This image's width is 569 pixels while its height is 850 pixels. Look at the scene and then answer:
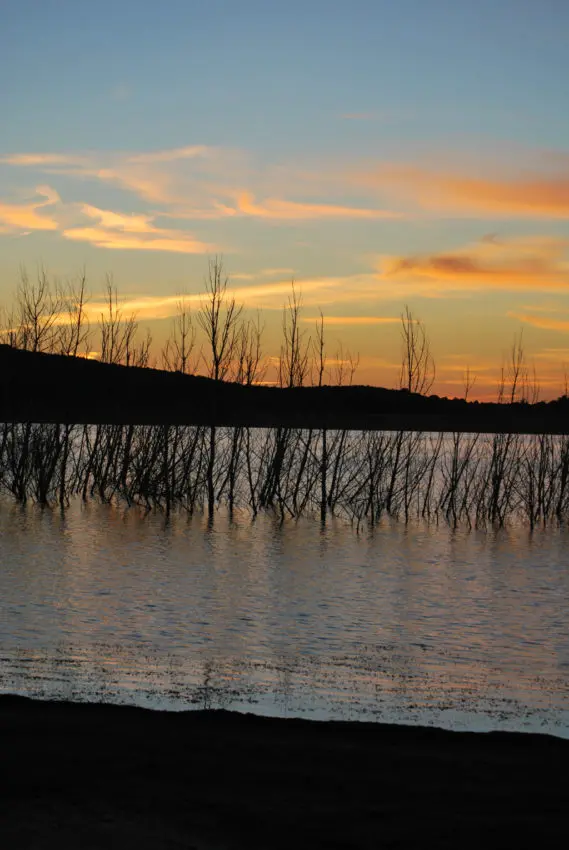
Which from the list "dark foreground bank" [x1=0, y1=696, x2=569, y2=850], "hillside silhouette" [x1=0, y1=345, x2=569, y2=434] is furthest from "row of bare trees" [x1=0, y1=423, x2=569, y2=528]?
"dark foreground bank" [x1=0, y1=696, x2=569, y2=850]

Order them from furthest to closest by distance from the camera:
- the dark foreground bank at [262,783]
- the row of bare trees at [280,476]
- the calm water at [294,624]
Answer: the row of bare trees at [280,476] < the calm water at [294,624] < the dark foreground bank at [262,783]

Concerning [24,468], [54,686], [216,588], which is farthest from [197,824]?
[24,468]

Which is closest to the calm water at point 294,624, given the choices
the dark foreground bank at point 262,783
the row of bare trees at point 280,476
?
the dark foreground bank at point 262,783

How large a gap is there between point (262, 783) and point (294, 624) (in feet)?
20.2

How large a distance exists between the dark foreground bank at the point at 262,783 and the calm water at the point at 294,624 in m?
0.94

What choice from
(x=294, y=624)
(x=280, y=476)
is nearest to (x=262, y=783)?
(x=294, y=624)

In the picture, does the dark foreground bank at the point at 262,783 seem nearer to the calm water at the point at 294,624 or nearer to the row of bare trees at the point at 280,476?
the calm water at the point at 294,624

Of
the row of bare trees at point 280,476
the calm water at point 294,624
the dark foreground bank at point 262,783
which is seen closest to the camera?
the dark foreground bank at point 262,783

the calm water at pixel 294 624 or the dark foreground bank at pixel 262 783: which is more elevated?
the dark foreground bank at pixel 262 783

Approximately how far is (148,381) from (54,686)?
909 inches

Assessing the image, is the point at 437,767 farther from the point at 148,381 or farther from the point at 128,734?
the point at 148,381

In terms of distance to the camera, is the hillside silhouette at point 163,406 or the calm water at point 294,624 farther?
the hillside silhouette at point 163,406

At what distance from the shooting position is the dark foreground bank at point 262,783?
4707 mm

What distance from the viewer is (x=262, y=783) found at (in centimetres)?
541
